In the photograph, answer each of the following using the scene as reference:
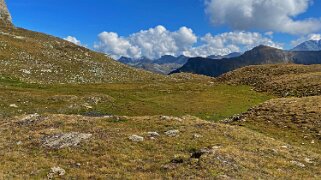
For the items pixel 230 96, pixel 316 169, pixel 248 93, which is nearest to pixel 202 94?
pixel 230 96

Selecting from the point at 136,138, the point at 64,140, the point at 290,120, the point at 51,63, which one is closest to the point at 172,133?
the point at 136,138

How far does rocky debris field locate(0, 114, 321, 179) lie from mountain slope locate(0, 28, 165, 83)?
58586 mm

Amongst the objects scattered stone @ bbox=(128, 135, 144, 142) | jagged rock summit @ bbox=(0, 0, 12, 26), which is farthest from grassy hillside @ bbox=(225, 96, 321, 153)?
jagged rock summit @ bbox=(0, 0, 12, 26)

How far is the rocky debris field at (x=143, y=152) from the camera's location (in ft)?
85.3

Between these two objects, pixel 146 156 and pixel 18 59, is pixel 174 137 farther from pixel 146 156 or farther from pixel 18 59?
pixel 18 59

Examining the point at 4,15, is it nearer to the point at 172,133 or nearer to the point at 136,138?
the point at 172,133

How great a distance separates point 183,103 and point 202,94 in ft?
49.9

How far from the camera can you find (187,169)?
1023 inches

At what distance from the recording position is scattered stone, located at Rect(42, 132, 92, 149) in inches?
1268

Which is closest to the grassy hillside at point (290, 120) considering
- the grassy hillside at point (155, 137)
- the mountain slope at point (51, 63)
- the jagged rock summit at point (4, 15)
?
the grassy hillside at point (155, 137)

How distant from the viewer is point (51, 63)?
383 ft

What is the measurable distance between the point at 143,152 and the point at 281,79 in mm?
78760

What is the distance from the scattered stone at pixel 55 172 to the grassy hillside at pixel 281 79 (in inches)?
2550

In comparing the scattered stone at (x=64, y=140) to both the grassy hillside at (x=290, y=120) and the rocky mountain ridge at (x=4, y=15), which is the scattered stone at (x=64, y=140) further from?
the rocky mountain ridge at (x=4, y=15)
